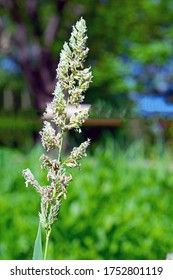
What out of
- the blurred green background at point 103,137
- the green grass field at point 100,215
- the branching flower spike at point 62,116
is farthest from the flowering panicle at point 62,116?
the green grass field at point 100,215

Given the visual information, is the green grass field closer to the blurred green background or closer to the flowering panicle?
the blurred green background

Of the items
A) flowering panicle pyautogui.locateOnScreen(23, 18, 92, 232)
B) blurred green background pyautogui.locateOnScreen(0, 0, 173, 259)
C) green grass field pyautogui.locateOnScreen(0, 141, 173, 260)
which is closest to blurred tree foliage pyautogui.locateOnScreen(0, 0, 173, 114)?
blurred green background pyautogui.locateOnScreen(0, 0, 173, 259)

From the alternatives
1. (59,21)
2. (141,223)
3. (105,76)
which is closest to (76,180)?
(141,223)

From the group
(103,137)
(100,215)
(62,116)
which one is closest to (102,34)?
(103,137)

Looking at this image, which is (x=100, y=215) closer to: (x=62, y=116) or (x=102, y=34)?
(x=62, y=116)

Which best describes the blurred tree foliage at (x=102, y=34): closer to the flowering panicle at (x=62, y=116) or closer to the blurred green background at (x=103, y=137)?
the blurred green background at (x=103, y=137)

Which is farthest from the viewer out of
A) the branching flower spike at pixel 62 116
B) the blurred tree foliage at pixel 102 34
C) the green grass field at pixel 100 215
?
the blurred tree foliage at pixel 102 34
